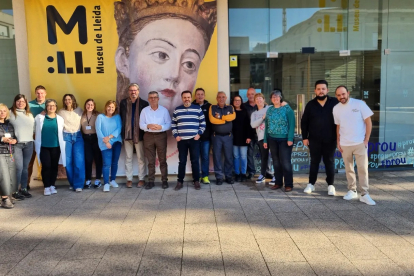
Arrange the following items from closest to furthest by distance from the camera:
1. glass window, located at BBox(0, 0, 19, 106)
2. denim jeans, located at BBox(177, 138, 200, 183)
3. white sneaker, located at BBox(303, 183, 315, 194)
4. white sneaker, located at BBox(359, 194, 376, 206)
Result: white sneaker, located at BBox(359, 194, 376, 206) → white sneaker, located at BBox(303, 183, 315, 194) → denim jeans, located at BBox(177, 138, 200, 183) → glass window, located at BBox(0, 0, 19, 106)

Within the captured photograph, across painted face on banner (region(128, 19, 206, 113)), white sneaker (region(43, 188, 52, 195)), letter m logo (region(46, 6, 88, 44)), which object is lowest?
white sneaker (region(43, 188, 52, 195))

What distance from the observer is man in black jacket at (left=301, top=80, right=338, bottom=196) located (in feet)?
18.7

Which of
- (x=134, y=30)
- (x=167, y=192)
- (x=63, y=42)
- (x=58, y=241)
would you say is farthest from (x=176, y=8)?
(x=58, y=241)

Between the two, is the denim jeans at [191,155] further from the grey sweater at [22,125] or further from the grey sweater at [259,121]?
the grey sweater at [22,125]

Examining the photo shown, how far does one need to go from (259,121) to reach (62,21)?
4328 mm

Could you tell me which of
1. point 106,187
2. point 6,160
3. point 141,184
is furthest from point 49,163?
point 141,184

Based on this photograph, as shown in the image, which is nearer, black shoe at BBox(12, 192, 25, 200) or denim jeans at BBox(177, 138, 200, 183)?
black shoe at BBox(12, 192, 25, 200)

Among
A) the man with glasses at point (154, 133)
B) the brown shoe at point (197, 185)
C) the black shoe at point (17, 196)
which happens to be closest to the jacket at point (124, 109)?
the man with glasses at point (154, 133)

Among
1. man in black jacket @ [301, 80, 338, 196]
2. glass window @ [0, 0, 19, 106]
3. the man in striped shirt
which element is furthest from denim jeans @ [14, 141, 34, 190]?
man in black jacket @ [301, 80, 338, 196]

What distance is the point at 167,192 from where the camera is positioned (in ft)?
20.5

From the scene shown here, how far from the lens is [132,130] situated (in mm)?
6559

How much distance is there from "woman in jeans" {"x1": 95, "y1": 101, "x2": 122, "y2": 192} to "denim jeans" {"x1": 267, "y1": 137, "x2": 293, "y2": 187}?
291cm

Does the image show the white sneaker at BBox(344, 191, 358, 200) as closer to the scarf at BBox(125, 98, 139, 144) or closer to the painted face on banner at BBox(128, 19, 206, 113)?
the painted face on banner at BBox(128, 19, 206, 113)

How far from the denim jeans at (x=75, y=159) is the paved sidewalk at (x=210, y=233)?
36cm
